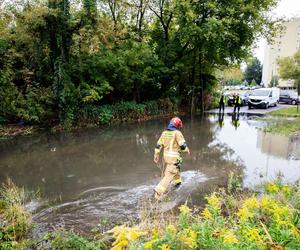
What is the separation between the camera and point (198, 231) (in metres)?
3.91

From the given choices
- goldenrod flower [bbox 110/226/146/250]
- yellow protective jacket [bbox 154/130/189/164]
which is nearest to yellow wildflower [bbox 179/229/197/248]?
goldenrod flower [bbox 110/226/146/250]

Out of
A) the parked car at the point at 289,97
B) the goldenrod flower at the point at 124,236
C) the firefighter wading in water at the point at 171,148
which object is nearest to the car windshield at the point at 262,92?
the parked car at the point at 289,97

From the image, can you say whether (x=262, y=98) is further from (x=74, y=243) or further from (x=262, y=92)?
(x=74, y=243)

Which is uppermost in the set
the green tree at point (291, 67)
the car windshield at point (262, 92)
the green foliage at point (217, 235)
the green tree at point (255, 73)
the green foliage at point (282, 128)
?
the green tree at point (255, 73)

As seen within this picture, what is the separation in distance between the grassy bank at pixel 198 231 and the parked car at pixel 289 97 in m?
30.0

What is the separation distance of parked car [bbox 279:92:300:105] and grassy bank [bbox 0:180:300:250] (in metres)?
30.0

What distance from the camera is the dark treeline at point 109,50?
45.4 ft

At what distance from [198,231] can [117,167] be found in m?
5.78

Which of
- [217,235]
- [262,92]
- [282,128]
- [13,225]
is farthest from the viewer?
[262,92]

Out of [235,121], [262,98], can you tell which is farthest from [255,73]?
[235,121]

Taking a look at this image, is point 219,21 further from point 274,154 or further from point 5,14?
point 5,14

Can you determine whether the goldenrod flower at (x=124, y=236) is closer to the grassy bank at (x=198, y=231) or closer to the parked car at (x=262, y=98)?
the grassy bank at (x=198, y=231)

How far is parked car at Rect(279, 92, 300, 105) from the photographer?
3225 cm

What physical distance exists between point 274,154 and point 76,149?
7.79m
